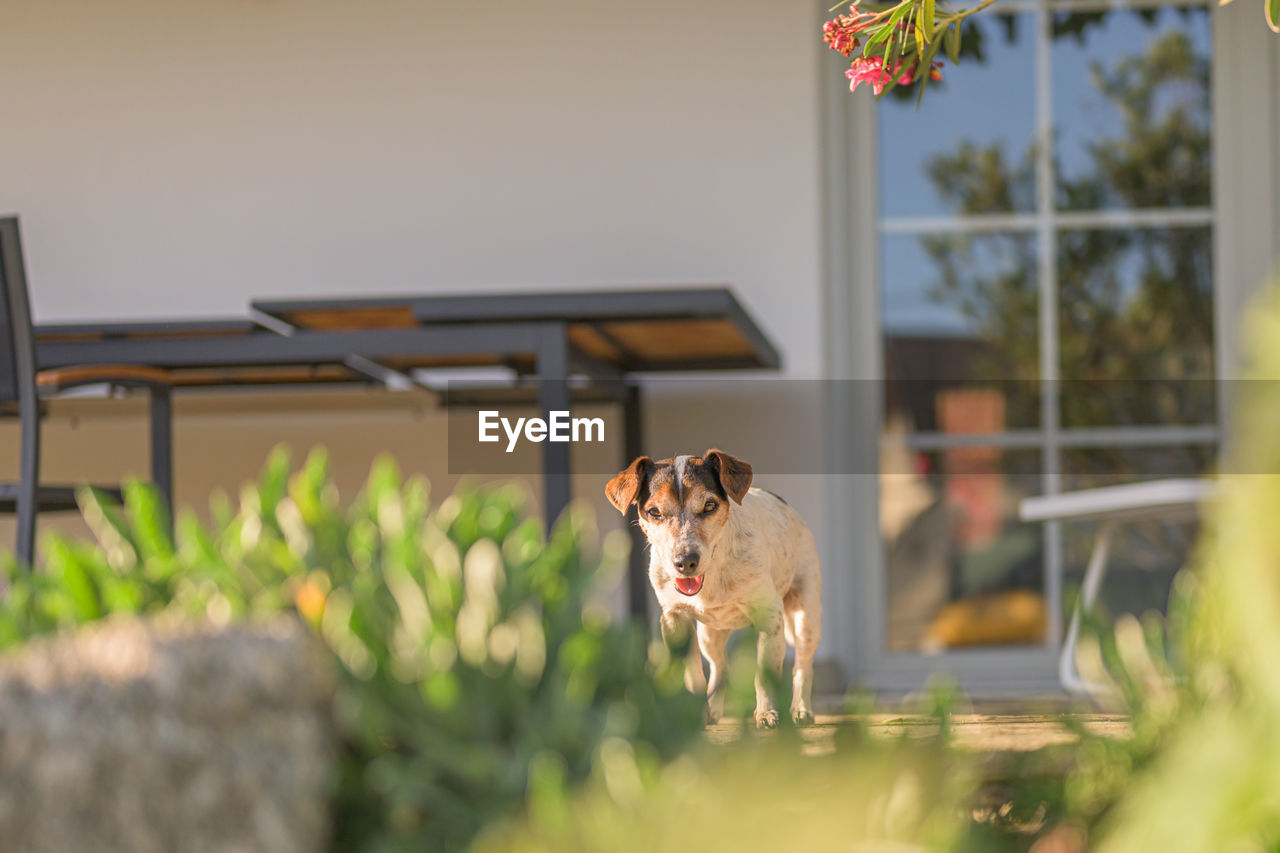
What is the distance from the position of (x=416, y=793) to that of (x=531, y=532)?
14 cm

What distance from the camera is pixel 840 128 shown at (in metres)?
3.56

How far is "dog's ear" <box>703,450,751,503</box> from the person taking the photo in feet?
2.64

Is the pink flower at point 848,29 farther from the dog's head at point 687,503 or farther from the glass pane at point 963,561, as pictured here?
the glass pane at point 963,561

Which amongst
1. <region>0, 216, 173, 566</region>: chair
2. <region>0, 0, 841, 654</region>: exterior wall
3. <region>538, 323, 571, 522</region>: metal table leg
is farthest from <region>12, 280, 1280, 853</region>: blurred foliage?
<region>0, 0, 841, 654</region>: exterior wall

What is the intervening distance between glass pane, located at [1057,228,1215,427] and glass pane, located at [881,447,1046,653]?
10.6 inches

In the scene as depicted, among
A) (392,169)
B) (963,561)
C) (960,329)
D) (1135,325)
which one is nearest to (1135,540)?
(963,561)

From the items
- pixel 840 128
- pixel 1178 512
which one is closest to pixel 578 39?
pixel 840 128

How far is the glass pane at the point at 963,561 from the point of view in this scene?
11.4 feet

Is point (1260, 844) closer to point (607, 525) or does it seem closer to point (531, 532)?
point (531, 532)

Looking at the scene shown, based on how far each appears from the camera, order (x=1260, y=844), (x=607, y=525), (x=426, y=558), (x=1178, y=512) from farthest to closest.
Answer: (x=607, y=525)
(x=1178, y=512)
(x=426, y=558)
(x=1260, y=844)

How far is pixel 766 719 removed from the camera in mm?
561

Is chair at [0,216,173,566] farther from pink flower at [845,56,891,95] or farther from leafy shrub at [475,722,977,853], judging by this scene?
leafy shrub at [475,722,977,853]

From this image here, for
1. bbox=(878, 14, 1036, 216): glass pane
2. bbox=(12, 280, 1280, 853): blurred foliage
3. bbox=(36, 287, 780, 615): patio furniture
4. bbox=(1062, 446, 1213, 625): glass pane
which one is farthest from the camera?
bbox=(878, 14, 1036, 216): glass pane

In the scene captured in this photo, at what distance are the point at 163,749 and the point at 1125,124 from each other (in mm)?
3540
